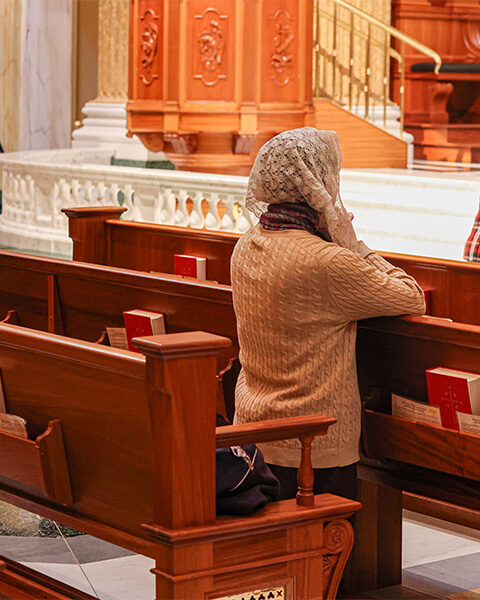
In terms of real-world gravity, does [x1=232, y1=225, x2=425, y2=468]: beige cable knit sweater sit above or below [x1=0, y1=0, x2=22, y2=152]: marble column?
below

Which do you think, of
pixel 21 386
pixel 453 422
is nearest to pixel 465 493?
pixel 453 422

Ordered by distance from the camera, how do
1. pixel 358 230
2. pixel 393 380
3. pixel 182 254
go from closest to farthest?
pixel 393 380, pixel 182 254, pixel 358 230

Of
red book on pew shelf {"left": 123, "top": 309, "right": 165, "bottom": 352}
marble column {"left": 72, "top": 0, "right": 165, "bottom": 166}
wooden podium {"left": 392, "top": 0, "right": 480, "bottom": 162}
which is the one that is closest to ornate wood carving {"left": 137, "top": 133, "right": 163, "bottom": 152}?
marble column {"left": 72, "top": 0, "right": 165, "bottom": 166}

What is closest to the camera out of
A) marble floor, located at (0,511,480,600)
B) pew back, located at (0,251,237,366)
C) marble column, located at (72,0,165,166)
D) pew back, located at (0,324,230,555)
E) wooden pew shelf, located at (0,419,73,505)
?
pew back, located at (0,324,230,555)

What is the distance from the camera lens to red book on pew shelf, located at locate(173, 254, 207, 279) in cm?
503

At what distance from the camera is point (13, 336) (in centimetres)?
295

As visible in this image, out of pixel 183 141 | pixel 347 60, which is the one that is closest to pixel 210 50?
pixel 183 141

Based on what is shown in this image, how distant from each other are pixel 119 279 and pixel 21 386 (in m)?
1.18

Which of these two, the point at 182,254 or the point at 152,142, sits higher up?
the point at 152,142

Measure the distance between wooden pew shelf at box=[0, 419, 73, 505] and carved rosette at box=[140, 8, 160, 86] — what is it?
20.7ft

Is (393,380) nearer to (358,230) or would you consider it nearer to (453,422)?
(453,422)

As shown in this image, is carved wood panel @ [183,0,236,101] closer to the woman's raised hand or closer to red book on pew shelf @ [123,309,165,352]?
red book on pew shelf @ [123,309,165,352]

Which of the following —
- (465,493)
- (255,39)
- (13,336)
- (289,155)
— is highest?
(255,39)

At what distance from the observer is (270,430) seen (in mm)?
2600
